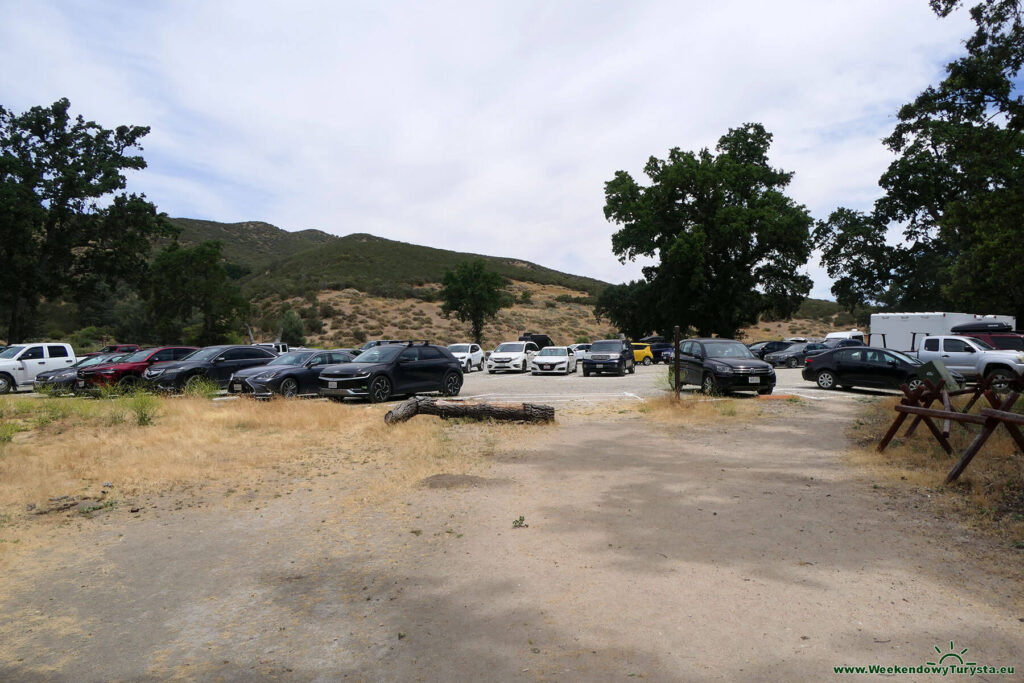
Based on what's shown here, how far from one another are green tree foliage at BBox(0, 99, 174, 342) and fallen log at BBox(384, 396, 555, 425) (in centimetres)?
2636

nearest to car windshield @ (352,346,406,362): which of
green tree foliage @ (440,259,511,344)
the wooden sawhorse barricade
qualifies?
the wooden sawhorse barricade

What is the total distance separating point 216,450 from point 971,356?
2249cm

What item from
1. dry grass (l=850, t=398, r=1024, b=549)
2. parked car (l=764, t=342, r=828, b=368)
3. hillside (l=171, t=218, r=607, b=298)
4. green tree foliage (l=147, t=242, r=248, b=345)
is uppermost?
hillside (l=171, t=218, r=607, b=298)

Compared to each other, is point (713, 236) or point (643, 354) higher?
point (713, 236)

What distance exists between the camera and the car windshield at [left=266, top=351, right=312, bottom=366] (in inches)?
746

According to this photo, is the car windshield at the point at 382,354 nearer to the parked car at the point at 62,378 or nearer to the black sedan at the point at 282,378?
the black sedan at the point at 282,378

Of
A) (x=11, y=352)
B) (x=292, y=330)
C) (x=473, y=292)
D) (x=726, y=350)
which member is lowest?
(x=726, y=350)

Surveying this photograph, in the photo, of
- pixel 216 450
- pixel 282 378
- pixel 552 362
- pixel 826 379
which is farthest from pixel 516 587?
pixel 552 362

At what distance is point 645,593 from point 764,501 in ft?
9.43

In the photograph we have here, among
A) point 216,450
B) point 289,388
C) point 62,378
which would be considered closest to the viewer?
point 216,450

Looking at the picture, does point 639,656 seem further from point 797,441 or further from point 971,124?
point 971,124

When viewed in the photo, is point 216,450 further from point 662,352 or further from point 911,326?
point 662,352

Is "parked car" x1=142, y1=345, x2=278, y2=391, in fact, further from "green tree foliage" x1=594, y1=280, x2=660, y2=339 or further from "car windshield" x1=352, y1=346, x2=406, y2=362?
"green tree foliage" x1=594, y1=280, x2=660, y2=339

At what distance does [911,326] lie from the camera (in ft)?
98.4
